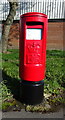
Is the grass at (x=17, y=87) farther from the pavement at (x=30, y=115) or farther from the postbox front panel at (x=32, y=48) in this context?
the postbox front panel at (x=32, y=48)

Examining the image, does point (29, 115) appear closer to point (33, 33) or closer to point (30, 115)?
point (30, 115)

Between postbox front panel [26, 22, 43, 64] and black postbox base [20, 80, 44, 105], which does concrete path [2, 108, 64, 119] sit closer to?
black postbox base [20, 80, 44, 105]

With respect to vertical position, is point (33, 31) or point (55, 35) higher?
point (33, 31)

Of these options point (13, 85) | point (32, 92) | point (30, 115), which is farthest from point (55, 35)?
point (30, 115)

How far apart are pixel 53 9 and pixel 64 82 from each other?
8607 millimetres

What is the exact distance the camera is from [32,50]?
3084 millimetres

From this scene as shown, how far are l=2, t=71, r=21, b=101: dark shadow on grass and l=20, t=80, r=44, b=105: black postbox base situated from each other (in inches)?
14.6

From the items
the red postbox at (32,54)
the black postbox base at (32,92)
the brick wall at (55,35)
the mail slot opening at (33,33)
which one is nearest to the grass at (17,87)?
the black postbox base at (32,92)

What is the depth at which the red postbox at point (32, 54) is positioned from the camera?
3025 mm

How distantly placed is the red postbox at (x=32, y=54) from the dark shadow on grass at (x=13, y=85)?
0.41 m

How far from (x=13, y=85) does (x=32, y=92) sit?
100 cm

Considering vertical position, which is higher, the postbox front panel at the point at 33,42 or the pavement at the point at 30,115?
the postbox front panel at the point at 33,42

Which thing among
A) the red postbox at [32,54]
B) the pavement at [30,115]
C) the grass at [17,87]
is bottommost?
the pavement at [30,115]

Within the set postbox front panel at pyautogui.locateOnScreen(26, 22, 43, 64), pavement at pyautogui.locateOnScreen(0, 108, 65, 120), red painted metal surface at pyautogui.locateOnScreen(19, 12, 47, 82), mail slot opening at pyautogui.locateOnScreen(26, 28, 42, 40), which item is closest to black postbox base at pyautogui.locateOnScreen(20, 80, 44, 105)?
red painted metal surface at pyautogui.locateOnScreen(19, 12, 47, 82)
